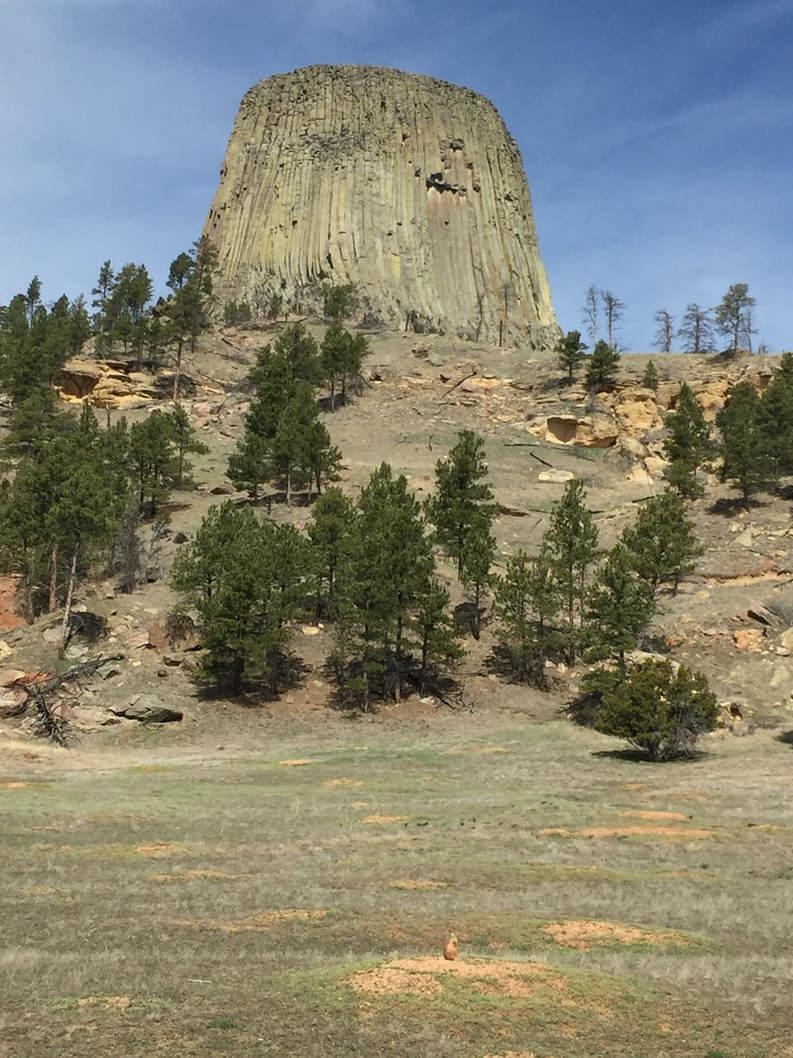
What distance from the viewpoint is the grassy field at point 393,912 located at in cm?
896

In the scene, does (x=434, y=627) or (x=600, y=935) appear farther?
(x=434, y=627)

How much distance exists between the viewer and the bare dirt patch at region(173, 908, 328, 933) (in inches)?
514

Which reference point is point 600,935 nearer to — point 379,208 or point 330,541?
point 330,541

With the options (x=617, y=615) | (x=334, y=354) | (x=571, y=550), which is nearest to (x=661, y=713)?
(x=617, y=615)

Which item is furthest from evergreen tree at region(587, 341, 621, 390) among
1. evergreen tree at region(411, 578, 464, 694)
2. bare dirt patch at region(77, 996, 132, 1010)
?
bare dirt patch at region(77, 996, 132, 1010)

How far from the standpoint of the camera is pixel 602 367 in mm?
86188

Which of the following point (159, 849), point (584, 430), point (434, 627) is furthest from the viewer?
point (584, 430)

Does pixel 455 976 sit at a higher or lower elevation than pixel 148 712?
higher

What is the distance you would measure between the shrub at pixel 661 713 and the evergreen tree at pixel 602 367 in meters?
58.1

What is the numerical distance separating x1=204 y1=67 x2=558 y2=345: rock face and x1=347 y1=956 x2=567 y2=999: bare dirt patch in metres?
119

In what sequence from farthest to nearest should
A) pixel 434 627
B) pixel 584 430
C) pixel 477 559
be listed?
pixel 584 430 < pixel 477 559 < pixel 434 627

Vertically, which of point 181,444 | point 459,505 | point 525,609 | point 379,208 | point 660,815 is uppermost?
point 379,208

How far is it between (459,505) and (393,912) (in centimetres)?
3649

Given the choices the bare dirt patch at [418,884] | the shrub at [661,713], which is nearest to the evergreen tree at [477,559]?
the shrub at [661,713]
